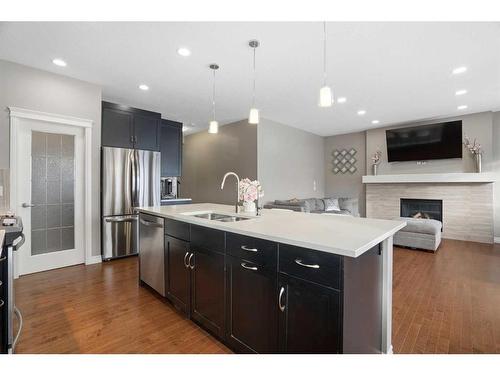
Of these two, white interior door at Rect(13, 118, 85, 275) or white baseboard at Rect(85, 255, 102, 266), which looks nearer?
white interior door at Rect(13, 118, 85, 275)

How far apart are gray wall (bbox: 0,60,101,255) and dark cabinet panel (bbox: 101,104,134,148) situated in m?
0.23

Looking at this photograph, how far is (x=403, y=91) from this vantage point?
391 centimetres

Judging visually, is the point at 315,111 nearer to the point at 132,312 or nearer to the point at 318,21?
the point at 318,21

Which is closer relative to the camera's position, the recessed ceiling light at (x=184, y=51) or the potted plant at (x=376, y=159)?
the recessed ceiling light at (x=184, y=51)

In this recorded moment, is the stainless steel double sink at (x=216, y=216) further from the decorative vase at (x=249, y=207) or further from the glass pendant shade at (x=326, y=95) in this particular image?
the glass pendant shade at (x=326, y=95)

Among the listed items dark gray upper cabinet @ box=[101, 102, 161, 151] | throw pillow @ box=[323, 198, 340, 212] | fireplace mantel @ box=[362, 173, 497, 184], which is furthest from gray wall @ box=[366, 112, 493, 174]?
dark gray upper cabinet @ box=[101, 102, 161, 151]

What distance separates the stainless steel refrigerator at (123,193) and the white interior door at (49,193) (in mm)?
302

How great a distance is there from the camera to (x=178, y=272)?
2.24 m

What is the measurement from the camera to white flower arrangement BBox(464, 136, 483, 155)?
5.06m

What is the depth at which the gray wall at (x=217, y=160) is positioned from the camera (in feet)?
18.0

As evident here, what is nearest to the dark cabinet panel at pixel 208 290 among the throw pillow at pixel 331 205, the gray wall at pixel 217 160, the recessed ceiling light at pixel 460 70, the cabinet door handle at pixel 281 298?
the cabinet door handle at pixel 281 298

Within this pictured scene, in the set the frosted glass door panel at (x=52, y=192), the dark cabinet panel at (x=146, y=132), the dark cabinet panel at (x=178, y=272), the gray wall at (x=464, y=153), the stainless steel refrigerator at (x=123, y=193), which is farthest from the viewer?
the gray wall at (x=464, y=153)

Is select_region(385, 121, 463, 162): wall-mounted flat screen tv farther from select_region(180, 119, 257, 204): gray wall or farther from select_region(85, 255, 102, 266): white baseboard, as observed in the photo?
select_region(85, 255, 102, 266): white baseboard
